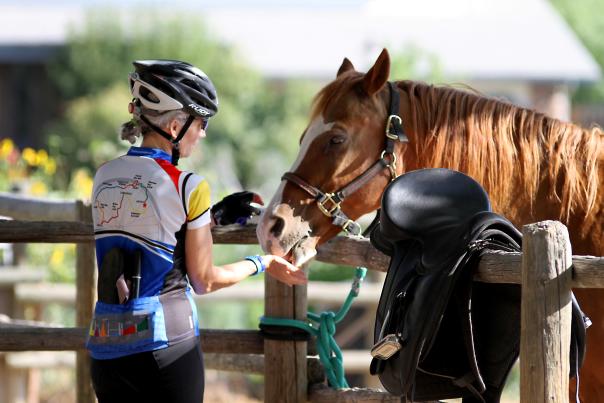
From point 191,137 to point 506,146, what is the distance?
1.33 meters

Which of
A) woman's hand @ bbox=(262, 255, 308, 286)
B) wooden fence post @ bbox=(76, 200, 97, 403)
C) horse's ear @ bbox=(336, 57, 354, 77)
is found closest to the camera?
woman's hand @ bbox=(262, 255, 308, 286)

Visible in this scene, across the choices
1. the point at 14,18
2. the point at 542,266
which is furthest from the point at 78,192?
the point at 14,18

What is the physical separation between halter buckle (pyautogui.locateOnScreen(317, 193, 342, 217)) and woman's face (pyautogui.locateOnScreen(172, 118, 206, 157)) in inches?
30.2

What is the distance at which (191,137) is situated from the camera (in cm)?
300

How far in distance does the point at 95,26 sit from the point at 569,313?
22783 millimetres

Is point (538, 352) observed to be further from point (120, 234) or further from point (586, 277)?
point (120, 234)

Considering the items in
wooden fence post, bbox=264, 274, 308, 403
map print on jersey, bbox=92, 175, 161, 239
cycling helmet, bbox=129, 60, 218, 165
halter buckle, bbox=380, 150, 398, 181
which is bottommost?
wooden fence post, bbox=264, 274, 308, 403

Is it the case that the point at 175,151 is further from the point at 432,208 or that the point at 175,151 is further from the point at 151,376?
the point at 432,208

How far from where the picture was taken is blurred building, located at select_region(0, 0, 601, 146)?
2591 centimetres

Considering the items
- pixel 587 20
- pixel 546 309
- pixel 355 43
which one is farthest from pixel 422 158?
pixel 587 20

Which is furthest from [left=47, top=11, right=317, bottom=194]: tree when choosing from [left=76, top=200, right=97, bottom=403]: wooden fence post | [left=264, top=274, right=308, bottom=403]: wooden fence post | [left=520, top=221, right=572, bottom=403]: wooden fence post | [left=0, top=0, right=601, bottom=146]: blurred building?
[left=520, top=221, right=572, bottom=403]: wooden fence post

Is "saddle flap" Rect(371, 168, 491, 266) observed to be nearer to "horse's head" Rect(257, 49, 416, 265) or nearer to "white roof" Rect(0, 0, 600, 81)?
"horse's head" Rect(257, 49, 416, 265)

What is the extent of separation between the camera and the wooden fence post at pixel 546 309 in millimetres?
2564

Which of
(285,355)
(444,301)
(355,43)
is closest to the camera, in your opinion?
(444,301)
